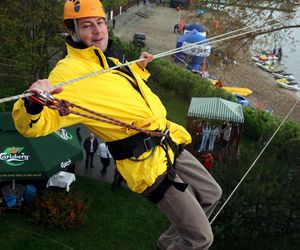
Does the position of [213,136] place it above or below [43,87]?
below

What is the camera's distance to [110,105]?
336 cm

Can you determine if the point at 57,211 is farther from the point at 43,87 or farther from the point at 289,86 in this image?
the point at 289,86

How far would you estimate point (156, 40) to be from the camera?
41656mm

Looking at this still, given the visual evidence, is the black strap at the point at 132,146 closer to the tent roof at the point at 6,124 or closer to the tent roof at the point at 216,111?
the tent roof at the point at 6,124

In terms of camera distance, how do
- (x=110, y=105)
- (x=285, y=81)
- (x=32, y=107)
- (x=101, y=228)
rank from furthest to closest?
(x=285, y=81) → (x=101, y=228) → (x=110, y=105) → (x=32, y=107)

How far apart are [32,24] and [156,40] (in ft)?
95.6

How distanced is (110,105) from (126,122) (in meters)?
0.20

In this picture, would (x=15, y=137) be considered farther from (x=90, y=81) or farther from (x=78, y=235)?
(x=90, y=81)

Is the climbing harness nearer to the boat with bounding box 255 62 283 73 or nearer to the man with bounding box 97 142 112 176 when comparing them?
the man with bounding box 97 142 112 176

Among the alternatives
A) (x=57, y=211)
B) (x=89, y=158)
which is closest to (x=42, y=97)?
(x=57, y=211)

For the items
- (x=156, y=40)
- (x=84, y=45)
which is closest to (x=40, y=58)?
(x=84, y=45)

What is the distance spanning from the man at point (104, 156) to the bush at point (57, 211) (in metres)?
2.11

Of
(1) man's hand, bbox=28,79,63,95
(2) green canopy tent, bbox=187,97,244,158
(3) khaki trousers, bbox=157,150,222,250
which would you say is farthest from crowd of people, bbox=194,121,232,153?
(1) man's hand, bbox=28,79,63,95

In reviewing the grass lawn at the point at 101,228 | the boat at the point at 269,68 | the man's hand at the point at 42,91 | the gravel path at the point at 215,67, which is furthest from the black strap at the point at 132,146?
the boat at the point at 269,68
